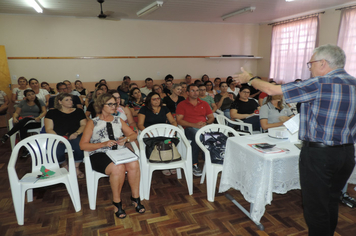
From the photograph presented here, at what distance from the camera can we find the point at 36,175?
2.30m

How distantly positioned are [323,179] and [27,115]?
4.54 metres

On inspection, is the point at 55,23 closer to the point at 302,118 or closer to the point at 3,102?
the point at 3,102

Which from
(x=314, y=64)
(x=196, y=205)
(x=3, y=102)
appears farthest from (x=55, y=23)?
(x=314, y=64)

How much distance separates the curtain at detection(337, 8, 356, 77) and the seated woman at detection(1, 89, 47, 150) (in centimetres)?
666

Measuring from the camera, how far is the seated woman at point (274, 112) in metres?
2.97

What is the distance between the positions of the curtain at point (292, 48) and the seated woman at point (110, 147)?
568 cm

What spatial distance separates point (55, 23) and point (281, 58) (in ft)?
21.6

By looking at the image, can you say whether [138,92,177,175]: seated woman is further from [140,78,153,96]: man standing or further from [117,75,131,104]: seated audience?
[140,78,153,96]: man standing

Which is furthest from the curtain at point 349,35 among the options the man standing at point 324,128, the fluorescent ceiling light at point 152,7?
the man standing at point 324,128

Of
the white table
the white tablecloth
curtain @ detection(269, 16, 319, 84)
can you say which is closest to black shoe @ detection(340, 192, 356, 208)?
the white table

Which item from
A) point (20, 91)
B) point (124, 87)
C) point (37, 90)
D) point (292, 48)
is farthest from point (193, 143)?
point (292, 48)

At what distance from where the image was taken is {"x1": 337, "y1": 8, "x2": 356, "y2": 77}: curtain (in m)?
5.30

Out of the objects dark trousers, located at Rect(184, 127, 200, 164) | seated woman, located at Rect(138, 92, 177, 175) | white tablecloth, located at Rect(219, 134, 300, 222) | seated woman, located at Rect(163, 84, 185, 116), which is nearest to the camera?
white tablecloth, located at Rect(219, 134, 300, 222)

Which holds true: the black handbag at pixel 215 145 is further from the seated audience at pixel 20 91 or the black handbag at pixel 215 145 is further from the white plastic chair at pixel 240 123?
the seated audience at pixel 20 91
